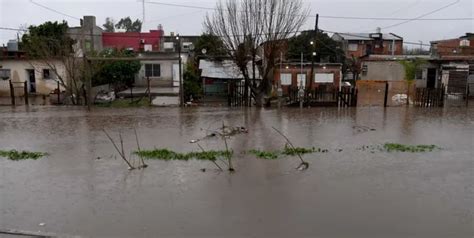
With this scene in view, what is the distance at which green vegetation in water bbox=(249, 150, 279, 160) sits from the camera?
8094mm

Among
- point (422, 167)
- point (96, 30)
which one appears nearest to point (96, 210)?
point (422, 167)

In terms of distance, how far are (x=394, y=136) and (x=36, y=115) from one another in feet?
39.5

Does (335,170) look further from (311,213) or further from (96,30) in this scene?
(96,30)

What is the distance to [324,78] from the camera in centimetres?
2848

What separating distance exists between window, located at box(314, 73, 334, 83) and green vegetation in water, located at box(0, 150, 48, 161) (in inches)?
875

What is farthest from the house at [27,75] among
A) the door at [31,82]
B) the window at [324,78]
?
the window at [324,78]

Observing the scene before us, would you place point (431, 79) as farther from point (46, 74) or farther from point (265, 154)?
point (46, 74)

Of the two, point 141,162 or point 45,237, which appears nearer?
point 45,237

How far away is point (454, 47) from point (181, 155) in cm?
3650

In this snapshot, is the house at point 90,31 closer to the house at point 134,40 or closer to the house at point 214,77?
the house at point 134,40

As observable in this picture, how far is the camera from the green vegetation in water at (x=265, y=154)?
26.6 ft

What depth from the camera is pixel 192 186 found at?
6.31 meters

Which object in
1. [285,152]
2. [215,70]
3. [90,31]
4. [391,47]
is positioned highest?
[90,31]

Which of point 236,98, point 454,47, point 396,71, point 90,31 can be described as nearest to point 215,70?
point 236,98
